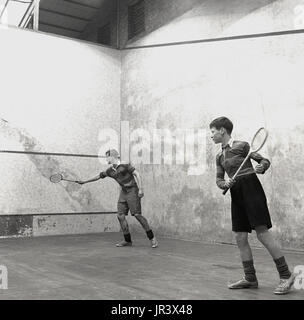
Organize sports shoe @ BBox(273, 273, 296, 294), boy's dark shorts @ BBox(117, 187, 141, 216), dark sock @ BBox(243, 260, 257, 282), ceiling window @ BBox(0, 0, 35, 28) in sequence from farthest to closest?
1. ceiling window @ BBox(0, 0, 35, 28)
2. boy's dark shorts @ BBox(117, 187, 141, 216)
3. dark sock @ BBox(243, 260, 257, 282)
4. sports shoe @ BBox(273, 273, 296, 294)

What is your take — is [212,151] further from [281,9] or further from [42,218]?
[42,218]

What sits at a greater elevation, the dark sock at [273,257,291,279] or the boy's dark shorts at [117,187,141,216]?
the boy's dark shorts at [117,187,141,216]

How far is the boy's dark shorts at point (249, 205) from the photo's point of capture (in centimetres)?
341

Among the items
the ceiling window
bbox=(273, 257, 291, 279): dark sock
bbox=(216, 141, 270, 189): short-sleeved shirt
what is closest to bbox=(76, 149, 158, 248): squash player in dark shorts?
bbox=(216, 141, 270, 189): short-sleeved shirt

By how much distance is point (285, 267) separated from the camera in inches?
136

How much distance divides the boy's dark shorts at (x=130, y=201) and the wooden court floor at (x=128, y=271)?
57cm

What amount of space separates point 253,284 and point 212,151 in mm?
3943

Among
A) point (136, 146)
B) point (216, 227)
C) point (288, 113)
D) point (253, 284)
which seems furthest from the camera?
point (136, 146)

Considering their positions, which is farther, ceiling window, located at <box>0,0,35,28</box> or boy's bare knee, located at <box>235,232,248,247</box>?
ceiling window, located at <box>0,0,35,28</box>

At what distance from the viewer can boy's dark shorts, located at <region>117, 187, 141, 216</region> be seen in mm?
6418

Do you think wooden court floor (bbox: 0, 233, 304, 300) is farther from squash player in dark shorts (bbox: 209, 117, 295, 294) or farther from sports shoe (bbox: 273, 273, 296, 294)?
squash player in dark shorts (bbox: 209, 117, 295, 294)

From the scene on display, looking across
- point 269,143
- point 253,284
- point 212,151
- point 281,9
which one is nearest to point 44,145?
point 212,151
